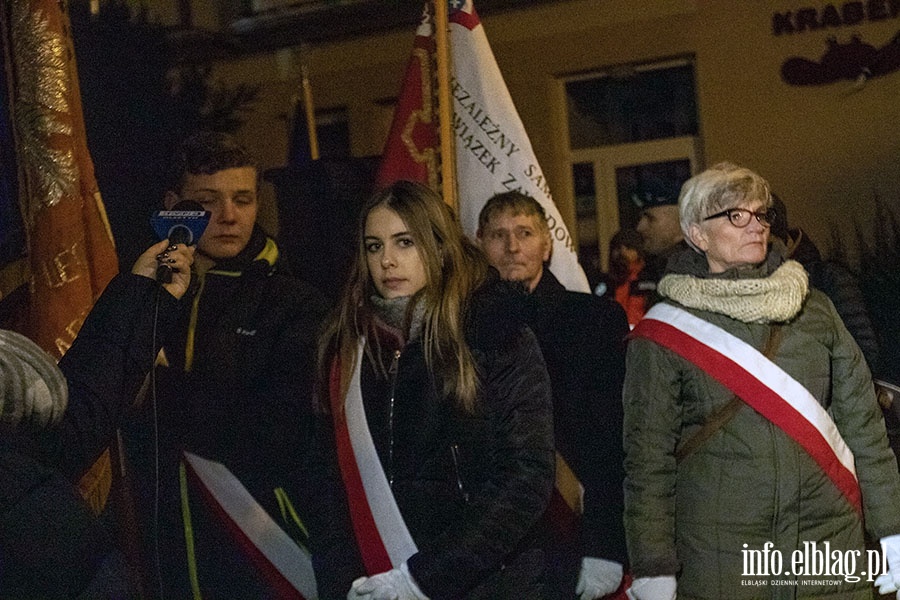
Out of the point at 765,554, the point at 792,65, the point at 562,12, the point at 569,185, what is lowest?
the point at 765,554

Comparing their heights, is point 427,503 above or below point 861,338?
below

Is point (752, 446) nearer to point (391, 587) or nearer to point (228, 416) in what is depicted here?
point (391, 587)

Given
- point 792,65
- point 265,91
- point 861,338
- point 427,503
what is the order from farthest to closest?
point 265,91, point 792,65, point 861,338, point 427,503

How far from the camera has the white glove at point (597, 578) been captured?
337 centimetres

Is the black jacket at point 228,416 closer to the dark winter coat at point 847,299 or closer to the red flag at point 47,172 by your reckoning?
the red flag at point 47,172

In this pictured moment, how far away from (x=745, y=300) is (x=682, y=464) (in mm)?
486

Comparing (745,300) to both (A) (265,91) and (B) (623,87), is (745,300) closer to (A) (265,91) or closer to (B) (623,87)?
(B) (623,87)

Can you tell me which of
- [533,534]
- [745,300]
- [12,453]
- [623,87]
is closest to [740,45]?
[623,87]

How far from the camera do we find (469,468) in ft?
9.61

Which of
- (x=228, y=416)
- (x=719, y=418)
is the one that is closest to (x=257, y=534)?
(x=228, y=416)

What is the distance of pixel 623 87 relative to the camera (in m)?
9.27

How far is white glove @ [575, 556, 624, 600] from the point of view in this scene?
337 cm

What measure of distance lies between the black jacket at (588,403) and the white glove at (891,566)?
28.3 inches

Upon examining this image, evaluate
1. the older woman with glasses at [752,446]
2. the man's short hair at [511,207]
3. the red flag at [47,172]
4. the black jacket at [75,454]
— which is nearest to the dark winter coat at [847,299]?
the older woman with glasses at [752,446]
